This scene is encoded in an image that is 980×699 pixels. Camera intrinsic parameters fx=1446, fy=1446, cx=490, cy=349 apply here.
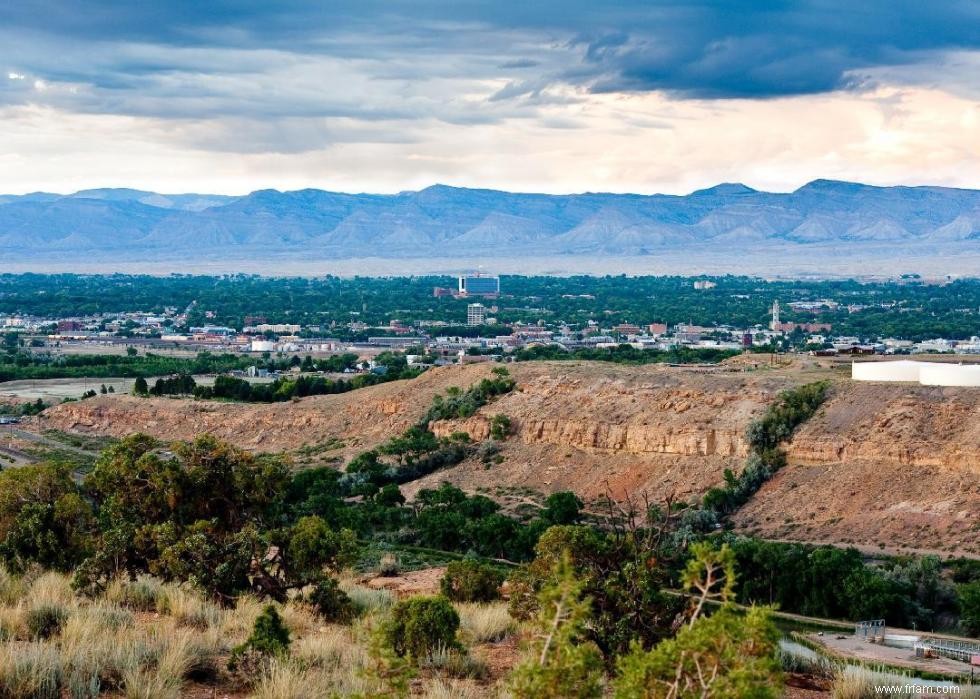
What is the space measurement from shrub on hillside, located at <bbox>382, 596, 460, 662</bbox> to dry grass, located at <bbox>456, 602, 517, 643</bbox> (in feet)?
2.04

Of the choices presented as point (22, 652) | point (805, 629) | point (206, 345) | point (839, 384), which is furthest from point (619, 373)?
point (206, 345)

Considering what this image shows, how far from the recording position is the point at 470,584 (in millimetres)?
23828

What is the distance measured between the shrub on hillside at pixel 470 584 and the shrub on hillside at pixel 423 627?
7.39 metres

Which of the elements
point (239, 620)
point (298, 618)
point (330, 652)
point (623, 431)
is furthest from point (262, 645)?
point (623, 431)

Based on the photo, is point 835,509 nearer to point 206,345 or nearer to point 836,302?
point 206,345

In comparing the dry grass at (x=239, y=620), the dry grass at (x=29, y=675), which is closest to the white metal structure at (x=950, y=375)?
the dry grass at (x=239, y=620)

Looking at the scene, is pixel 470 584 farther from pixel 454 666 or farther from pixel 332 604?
pixel 454 666

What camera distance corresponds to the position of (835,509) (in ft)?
134

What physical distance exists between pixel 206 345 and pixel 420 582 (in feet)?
324

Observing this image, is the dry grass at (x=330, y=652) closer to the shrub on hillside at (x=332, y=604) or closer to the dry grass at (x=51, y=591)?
the shrub on hillside at (x=332, y=604)

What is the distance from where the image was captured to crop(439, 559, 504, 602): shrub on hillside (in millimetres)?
23609

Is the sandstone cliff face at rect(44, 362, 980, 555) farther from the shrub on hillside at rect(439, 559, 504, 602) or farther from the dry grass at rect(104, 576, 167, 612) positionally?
the dry grass at rect(104, 576, 167, 612)

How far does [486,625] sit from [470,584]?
6.59 m

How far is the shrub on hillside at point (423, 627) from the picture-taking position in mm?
14953
